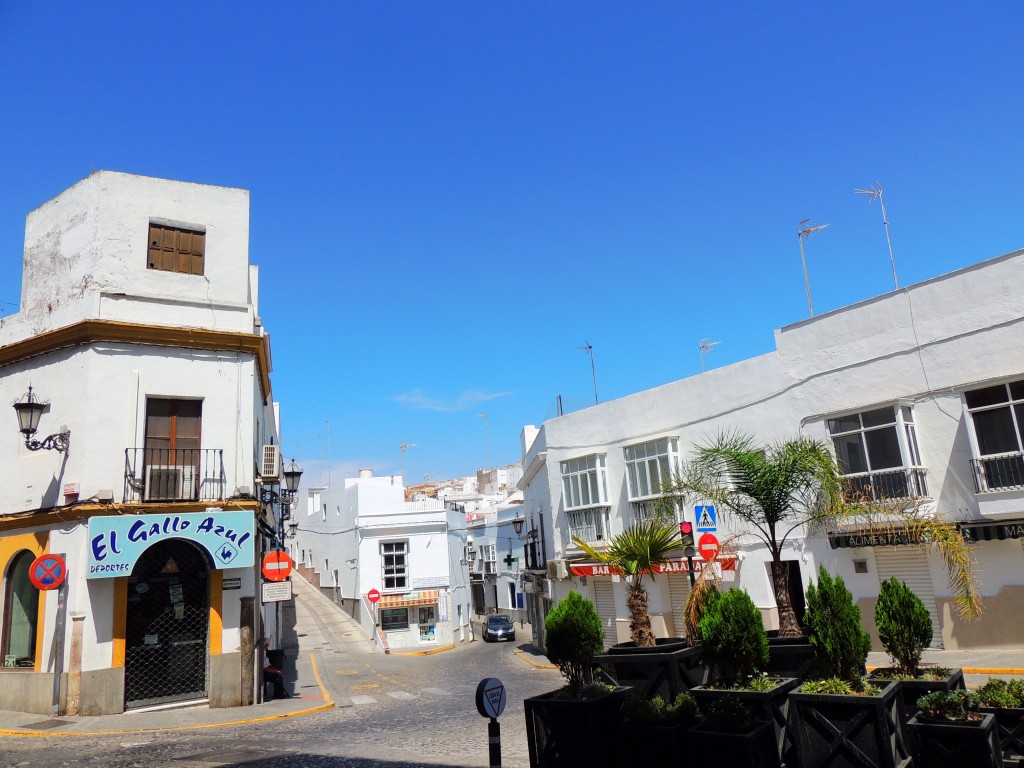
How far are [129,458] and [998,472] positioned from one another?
55.9 feet

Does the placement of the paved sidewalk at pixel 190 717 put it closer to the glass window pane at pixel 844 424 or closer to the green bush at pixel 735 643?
the green bush at pixel 735 643

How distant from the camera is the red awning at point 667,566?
61.1ft

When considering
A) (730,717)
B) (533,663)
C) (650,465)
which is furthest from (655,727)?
(533,663)

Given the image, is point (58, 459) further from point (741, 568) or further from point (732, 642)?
point (741, 568)

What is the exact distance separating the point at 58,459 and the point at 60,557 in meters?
1.98

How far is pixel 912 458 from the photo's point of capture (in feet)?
52.4

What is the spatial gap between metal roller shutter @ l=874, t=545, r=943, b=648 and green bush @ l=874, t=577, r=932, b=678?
28.1 ft

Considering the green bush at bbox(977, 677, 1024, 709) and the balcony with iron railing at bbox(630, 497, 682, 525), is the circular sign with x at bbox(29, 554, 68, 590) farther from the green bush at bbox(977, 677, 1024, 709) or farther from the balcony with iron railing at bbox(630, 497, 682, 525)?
the green bush at bbox(977, 677, 1024, 709)

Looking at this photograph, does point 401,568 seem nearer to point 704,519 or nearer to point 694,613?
point 704,519

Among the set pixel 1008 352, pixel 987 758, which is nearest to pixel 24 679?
pixel 987 758

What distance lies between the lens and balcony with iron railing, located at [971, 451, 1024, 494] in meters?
14.5

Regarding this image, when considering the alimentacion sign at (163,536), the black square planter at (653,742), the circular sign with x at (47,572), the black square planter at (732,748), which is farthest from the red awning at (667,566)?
the circular sign with x at (47,572)

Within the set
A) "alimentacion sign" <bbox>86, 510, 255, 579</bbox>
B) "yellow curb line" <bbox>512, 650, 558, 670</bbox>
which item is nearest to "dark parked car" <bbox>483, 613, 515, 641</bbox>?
"yellow curb line" <bbox>512, 650, 558, 670</bbox>

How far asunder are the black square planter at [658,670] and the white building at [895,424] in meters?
7.85
